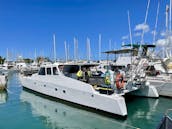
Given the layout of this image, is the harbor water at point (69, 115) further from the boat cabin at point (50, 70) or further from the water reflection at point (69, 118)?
the boat cabin at point (50, 70)

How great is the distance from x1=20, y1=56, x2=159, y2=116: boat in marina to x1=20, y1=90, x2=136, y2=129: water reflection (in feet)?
1.49

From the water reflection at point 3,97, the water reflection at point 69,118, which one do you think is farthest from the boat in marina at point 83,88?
the water reflection at point 3,97

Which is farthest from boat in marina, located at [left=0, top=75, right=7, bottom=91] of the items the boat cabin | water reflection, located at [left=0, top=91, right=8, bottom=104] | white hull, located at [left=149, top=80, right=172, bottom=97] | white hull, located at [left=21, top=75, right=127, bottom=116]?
white hull, located at [left=149, top=80, right=172, bottom=97]

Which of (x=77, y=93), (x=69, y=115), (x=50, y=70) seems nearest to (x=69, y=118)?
(x=69, y=115)

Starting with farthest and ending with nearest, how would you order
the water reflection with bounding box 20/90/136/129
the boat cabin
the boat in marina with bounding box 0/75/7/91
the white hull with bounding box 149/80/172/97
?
1. the boat in marina with bounding box 0/75/7/91
2. the white hull with bounding box 149/80/172/97
3. the boat cabin
4. the water reflection with bounding box 20/90/136/129

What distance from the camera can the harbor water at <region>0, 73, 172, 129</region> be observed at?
805 centimetres

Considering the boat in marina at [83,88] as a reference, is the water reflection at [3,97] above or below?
below

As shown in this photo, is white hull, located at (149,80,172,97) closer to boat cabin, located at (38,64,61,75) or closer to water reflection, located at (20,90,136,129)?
water reflection, located at (20,90,136,129)

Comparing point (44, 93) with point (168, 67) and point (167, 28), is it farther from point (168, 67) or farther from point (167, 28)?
point (167, 28)

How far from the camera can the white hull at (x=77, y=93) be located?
8492mm

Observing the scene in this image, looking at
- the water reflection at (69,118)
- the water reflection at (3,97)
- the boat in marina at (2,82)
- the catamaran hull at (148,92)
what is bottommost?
the water reflection at (69,118)

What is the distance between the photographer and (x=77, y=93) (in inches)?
404

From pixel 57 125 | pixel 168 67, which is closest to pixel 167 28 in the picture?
pixel 168 67

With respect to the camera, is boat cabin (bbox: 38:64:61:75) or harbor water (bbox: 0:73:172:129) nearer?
harbor water (bbox: 0:73:172:129)
